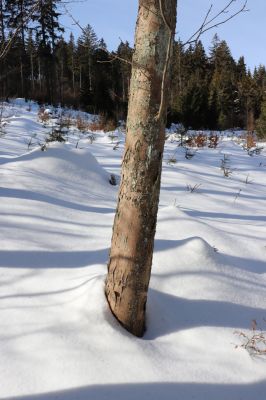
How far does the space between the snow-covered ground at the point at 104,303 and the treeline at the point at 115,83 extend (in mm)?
8895

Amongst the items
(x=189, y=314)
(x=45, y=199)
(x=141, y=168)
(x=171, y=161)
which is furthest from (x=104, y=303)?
(x=171, y=161)

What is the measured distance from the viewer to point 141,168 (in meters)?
1.94

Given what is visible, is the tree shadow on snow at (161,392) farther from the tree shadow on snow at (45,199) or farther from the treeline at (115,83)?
the treeline at (115,83)

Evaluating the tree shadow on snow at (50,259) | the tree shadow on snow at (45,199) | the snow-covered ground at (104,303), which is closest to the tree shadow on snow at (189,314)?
the snow-covered ground at (104,303)

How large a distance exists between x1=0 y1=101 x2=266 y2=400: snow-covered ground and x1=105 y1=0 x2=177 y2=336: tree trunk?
16 centimetres

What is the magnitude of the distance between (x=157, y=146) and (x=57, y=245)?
4.83ft

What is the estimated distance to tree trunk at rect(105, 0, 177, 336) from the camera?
6.09ft

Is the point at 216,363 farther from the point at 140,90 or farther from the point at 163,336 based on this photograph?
the point at 140,90

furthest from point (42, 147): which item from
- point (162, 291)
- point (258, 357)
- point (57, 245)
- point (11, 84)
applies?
point (11, 84)

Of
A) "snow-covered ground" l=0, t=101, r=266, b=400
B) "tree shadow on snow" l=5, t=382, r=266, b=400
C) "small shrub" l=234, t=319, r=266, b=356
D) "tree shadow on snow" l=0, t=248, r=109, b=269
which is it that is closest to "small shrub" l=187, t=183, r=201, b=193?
"snow-covered ground" l=0, t=101, r=266, b=400

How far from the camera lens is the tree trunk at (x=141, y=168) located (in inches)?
73.1

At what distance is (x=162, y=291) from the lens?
8.08 feet

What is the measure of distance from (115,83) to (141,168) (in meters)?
33.1

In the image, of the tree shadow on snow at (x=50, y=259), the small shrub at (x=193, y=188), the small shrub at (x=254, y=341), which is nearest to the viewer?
the small shrub at (x=254, y=341)
